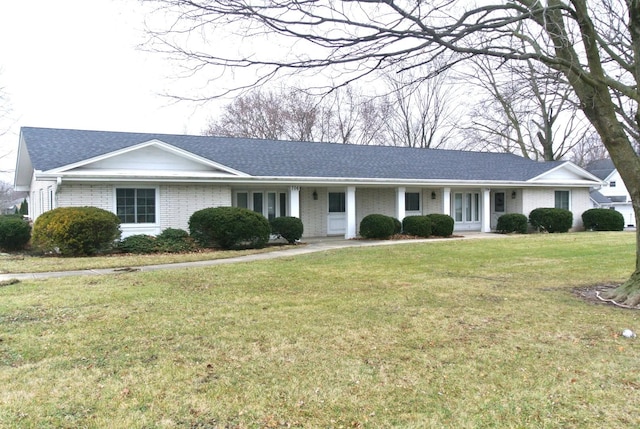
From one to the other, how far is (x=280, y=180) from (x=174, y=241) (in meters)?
4.92

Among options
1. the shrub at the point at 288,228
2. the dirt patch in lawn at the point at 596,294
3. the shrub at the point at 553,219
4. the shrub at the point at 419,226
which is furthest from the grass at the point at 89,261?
the shrub at the point at 553,219

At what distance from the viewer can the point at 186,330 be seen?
5.75 m

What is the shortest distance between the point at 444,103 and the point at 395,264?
3369cm

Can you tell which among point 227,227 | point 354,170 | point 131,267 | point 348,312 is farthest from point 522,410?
point 354,170

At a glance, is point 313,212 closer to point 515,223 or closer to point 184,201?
point 184,201

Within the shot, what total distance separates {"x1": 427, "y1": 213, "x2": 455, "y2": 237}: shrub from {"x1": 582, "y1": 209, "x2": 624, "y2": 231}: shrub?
9293mm

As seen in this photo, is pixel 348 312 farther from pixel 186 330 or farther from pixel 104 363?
pixel 104 363

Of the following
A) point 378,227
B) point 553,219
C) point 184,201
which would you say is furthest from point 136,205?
point 553,219

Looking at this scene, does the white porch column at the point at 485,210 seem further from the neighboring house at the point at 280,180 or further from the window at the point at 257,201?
the window at the point at 257,201

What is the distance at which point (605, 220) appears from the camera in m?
24.3

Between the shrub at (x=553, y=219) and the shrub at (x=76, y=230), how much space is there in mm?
19872

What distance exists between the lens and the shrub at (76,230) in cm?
1361

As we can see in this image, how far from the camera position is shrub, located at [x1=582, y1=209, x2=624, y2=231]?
24.2m

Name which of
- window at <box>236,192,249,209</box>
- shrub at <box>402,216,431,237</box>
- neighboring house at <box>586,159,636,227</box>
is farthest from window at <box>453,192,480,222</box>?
neighboring house at <box>586,159,636,227</box>
